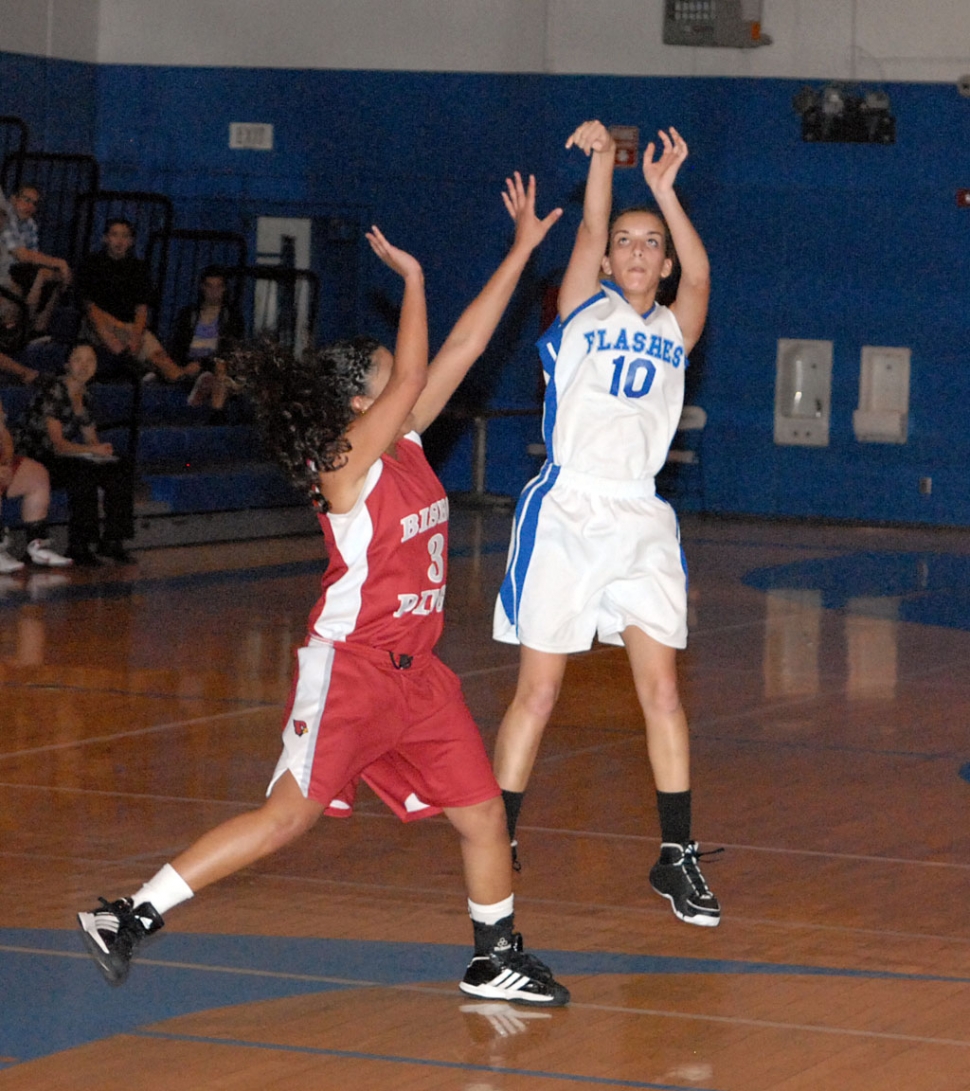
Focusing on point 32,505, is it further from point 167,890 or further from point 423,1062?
point 423,1062

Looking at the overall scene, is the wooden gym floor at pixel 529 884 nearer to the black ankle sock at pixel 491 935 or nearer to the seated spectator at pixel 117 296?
the black ankle sock at pixel 491 935

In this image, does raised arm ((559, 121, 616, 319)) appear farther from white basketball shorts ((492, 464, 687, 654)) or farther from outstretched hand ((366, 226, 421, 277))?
outstretched hand ((366, 226, 421, 277))

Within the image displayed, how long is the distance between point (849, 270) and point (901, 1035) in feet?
42.0

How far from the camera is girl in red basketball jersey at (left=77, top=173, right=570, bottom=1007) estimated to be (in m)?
4.03

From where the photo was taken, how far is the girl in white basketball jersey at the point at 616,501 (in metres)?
4.99

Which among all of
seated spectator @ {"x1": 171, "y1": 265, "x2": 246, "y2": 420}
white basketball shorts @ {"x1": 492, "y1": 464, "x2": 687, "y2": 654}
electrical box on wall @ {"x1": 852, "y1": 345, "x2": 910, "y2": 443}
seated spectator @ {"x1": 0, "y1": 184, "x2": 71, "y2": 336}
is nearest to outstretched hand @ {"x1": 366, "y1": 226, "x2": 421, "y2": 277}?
white basketball shorts @ {"x1": 492, "y1": 464, "x2": 687, "y2": 654}

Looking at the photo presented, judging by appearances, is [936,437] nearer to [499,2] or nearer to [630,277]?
[499,2]

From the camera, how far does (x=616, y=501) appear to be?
16.5 feet

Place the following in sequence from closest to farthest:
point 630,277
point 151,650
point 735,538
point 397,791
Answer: point 397,791 < point 630,277 < point 151,650 < point 735,538

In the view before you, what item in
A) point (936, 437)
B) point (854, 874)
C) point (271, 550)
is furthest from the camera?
point (936, 437)

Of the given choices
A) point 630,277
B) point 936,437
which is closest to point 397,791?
point 630,277

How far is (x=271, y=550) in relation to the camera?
43.2 ft

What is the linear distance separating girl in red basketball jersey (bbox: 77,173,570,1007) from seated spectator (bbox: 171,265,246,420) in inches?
430

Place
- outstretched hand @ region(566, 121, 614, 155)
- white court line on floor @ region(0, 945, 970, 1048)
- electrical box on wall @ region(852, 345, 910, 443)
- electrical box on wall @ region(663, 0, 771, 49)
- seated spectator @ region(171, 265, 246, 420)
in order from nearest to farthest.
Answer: white court line on floor @ region(0, 945, 970, 1048) < outstretched hand @ region(566, 121, 614, 155) < seated spectator @ region(171, 265, 246, 420) < electrical box on wall @ region(663, 0, 771, 49) < electrical box on wall @ region(852, 345, 910, 443)
